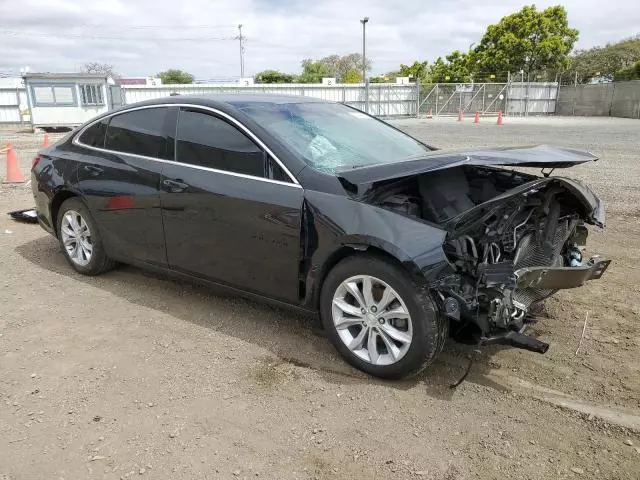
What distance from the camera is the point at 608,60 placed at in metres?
52.2

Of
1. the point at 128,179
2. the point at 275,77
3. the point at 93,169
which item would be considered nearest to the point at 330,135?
the point at 128,179

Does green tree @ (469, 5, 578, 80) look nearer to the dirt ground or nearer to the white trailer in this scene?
the white trailer

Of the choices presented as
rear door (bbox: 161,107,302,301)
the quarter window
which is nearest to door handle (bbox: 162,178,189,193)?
rear door (bbox: 161,107,302,301)

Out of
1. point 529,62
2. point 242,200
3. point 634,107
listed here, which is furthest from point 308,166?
point 529,62

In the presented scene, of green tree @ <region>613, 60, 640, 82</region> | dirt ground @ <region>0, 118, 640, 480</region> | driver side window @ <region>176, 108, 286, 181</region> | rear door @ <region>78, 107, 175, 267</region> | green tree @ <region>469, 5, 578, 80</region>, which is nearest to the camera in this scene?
dirt ground @ <region>0, 118, 640, 480</region>

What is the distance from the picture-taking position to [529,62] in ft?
160

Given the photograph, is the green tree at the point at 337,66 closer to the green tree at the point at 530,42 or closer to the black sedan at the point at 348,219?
the green tree at the point at 530,42

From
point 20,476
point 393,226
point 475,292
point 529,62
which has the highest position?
point 529,62

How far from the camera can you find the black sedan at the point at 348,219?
3023 mm

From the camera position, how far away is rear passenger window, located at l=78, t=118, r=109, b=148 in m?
4.79

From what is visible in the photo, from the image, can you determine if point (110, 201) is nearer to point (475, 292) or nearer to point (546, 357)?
point (475, 292)

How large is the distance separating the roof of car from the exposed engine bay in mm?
1434

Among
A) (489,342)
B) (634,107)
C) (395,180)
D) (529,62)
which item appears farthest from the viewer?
(529,62)

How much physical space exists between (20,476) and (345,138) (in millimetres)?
2931
